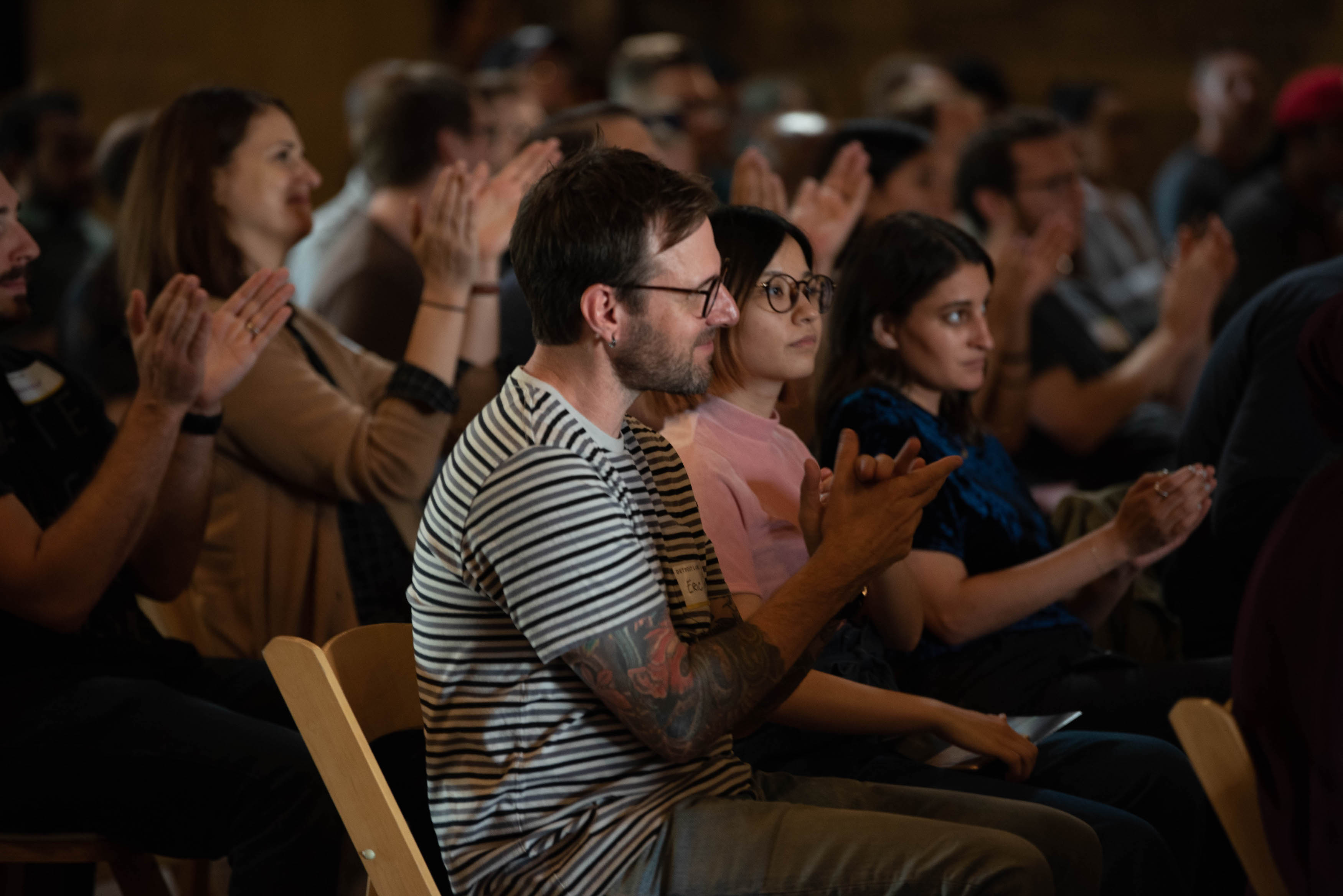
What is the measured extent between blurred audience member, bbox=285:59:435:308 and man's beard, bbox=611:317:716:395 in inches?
82.9

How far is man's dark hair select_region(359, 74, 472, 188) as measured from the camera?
3.59m

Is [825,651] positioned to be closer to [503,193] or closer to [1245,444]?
[1245,444]

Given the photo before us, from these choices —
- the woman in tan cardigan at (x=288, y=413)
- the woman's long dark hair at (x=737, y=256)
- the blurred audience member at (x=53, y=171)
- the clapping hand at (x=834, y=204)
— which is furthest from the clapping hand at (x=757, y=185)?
the blurred audience member at (x=53, y=171)

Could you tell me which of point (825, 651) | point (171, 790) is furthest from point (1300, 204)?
point (171, 790)

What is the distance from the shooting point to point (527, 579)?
4.49ft

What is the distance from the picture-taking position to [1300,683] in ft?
4.73

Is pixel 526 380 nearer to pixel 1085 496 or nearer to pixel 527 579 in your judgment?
pixel 527 579

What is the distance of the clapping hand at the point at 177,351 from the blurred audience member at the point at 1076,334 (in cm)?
196

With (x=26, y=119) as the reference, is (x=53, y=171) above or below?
below

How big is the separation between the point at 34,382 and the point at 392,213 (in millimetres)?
1544

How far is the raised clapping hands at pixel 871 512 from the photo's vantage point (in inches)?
60.6

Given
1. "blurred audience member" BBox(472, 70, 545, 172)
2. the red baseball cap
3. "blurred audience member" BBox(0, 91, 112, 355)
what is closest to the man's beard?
"blurred audience member" BBox(472, 70, 545, 172)

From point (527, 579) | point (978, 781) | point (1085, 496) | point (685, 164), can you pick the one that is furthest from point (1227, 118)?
point (527, 579)

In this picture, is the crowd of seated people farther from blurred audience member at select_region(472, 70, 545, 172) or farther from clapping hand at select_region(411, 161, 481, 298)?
blurred audience member at select_region(472, 70, 545, 172)
